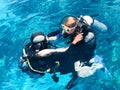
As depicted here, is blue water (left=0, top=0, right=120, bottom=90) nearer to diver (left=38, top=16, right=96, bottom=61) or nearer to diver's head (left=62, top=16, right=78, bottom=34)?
diver (left=38, top=16, right=96, bottom=61)

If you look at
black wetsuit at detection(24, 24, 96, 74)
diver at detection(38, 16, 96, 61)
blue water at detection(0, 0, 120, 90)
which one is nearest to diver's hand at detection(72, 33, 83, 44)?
diver at detection(38, 16, 96, 61)

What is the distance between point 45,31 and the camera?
33.4 feet

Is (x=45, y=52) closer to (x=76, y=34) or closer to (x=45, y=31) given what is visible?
(x=76, y=34)

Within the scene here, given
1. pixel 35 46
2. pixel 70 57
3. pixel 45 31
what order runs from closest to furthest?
pixel 35 46, pixel 70 57, pixel 45 31

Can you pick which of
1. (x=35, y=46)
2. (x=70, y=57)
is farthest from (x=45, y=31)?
(x=35, y=46)

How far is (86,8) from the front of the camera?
1090 cm

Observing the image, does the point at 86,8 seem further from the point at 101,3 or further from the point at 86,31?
the point at 86,31

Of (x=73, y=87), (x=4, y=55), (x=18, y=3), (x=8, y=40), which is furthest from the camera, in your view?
(x=18, y=3)

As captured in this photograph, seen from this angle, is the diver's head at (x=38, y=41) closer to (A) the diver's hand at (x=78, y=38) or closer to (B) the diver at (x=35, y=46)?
(B) the diver at (x=35, y=46)

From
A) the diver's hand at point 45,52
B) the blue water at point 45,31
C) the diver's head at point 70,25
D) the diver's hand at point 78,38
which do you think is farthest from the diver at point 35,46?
the blue water at point 45,31

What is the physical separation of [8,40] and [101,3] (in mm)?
4076

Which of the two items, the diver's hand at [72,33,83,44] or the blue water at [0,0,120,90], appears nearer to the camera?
the diver's hand at [72,33,83,44]

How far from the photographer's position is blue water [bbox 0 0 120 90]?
8141mm

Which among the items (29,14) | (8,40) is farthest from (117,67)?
(29,14)
